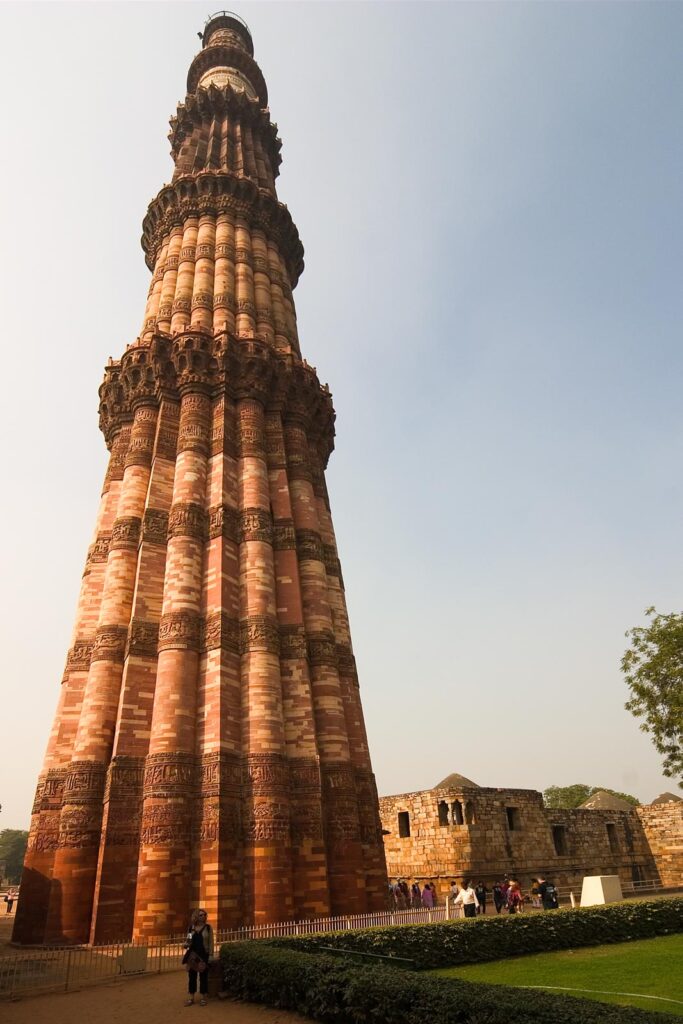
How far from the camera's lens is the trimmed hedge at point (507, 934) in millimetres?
11195

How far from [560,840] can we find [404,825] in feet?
26.5

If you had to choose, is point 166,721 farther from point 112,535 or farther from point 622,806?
point 622,806

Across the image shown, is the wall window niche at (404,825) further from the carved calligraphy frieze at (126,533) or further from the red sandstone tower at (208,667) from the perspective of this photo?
the carved calligraphy frieze at (126,533)

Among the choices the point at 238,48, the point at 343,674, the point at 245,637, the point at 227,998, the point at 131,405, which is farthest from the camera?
the point at 238,48

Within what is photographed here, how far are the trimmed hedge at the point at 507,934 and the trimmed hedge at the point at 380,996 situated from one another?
105 centimetres

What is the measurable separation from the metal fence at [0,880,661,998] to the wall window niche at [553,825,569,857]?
68.3 feet

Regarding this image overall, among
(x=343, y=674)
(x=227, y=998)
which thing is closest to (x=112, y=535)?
(x=343, y=674)

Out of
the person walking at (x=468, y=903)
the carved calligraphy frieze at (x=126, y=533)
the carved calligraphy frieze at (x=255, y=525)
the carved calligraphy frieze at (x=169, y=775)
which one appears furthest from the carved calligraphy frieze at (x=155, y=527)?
the person walking at (x=468, y=903)

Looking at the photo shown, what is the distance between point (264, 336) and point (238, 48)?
2526 centimetres

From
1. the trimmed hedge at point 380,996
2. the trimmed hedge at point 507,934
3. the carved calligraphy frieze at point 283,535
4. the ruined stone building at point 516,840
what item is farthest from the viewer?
the ruined stone building at point 516,840

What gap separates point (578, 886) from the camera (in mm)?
31609

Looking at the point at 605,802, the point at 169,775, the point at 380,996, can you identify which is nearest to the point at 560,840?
the point at 605,802

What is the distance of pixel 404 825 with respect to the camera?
3073cm

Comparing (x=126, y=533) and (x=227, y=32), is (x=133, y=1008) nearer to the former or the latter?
(x=126, y=533)
